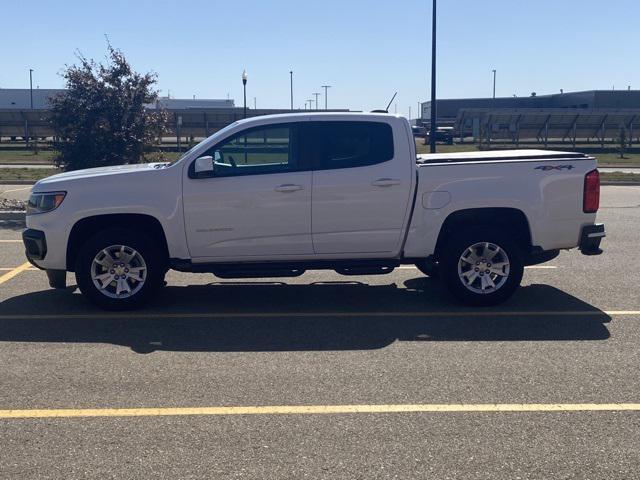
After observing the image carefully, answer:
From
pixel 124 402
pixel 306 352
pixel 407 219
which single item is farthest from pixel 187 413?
pixel 407 219

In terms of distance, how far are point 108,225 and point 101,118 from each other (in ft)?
25.5

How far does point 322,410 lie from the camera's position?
496 cm

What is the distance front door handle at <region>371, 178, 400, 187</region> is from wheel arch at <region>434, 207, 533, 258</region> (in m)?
0.68

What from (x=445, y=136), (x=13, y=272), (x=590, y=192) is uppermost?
(x=445, y=136)

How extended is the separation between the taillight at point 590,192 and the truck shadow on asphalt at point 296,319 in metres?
1.04

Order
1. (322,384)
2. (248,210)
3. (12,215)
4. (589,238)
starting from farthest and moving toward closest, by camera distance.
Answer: (12,215), (589,238), (248,210), (322,384)

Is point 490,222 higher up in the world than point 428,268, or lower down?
higher up

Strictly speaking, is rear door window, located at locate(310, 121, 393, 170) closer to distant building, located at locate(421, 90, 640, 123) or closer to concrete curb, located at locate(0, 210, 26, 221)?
concrete curb, located at locate(0, 210, 26, 221)

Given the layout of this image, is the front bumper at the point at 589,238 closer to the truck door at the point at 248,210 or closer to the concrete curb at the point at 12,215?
the truck door at the point at 248,210

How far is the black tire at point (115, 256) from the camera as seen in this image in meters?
7.51

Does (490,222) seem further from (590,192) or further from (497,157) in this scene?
(590,192)

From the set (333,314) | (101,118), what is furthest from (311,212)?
(101,118)

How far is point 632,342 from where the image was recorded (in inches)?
258

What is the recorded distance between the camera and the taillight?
7773mm
